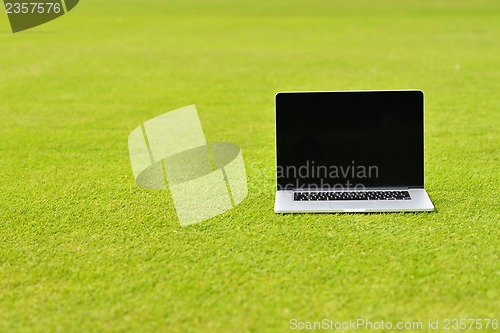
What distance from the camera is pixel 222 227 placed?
4.17 metres

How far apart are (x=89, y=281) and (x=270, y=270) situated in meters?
1.11

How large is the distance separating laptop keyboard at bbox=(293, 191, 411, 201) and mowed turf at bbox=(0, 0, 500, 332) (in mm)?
247

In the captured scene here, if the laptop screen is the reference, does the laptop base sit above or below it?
below

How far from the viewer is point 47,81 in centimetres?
1090

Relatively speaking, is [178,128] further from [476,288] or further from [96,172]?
[476,288]

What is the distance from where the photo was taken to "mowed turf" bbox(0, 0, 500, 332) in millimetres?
3184

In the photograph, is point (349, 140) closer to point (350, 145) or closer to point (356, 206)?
point (350, 145)

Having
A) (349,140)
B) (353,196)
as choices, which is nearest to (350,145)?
(349,140)

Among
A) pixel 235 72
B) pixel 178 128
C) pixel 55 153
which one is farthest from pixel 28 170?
pixel 235 72

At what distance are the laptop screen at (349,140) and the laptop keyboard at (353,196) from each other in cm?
Result: 6

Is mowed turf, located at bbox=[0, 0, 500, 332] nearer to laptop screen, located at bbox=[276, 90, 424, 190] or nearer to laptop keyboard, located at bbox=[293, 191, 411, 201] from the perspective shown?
laptop keyboard, located at bbox=[293, 191, 411, 201]

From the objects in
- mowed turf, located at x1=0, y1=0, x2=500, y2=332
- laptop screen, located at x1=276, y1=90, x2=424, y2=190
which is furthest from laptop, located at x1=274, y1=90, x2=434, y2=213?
mowed turf, located at x1=0, y1=0, x2=500, y2=332

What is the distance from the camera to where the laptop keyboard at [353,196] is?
174 inches

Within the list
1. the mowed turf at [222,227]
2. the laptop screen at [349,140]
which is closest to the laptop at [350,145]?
the laptop screen at [349,140]
